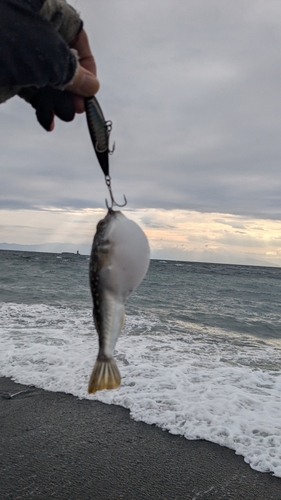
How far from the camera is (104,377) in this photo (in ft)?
7.17

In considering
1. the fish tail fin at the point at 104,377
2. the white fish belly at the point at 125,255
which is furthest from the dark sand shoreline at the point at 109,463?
the white fish belly at the point at 125,255

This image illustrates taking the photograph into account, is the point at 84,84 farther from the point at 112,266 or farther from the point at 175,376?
the point at 175,376

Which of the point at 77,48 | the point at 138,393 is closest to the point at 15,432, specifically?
the point at 138,393

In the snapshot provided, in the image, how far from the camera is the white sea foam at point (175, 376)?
18.9 feet

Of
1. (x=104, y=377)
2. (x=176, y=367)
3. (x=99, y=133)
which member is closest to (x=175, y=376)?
(x=176, y=367)

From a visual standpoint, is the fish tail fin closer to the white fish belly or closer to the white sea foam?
the white fish belly

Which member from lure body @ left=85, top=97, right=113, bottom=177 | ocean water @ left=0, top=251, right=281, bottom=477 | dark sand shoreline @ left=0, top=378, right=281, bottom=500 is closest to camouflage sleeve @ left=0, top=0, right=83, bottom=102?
lure body @ left=85, top=97, right=113, bottom=177

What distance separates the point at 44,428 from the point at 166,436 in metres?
1.68

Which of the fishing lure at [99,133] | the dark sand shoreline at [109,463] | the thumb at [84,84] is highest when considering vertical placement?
the thumb at [84,84]

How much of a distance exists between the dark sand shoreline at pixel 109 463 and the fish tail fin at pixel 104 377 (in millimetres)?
2659

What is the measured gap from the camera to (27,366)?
8148mm

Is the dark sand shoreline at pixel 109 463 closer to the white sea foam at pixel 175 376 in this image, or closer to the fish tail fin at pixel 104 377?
the white sea foam at pixel 175 376

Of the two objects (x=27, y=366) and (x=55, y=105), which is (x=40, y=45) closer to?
(x=55, y=105)

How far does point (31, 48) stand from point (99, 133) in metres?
0.58
